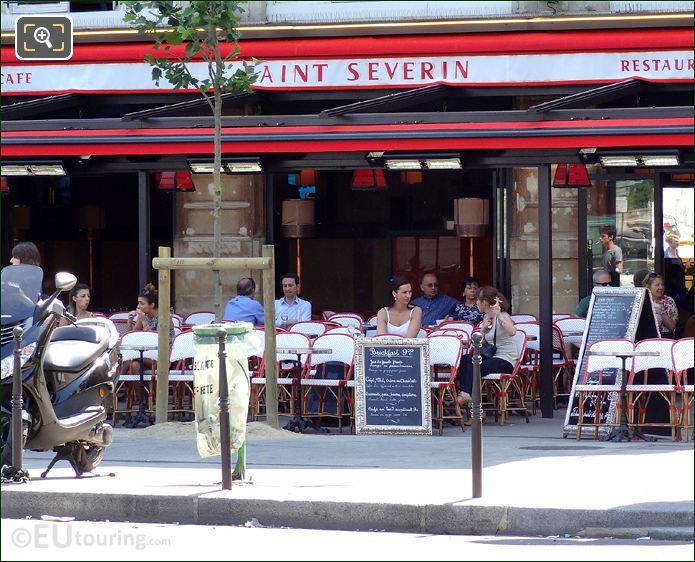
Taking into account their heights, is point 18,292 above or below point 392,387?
above

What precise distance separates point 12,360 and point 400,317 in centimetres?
495

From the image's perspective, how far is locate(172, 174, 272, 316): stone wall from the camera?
744 inches

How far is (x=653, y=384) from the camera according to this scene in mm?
12500

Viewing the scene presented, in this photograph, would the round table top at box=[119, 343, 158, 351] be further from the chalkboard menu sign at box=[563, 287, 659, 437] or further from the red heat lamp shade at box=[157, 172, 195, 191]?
the red heat lamp shade at box=[157, 172, 195, 191]

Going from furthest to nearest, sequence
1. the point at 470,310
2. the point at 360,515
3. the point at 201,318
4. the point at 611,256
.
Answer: the point at 611,256 → the point at 201,318 → the point at 470,310 → the point at 360,515

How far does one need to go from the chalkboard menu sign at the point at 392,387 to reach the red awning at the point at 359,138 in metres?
2.54

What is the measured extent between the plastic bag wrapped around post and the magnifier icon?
28.5ft

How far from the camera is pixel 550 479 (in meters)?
9.68

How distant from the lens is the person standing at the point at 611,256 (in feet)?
58.9

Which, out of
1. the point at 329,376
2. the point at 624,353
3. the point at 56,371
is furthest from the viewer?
the point at 329,376

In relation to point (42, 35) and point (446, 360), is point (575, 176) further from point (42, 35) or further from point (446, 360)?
point (42, 35)

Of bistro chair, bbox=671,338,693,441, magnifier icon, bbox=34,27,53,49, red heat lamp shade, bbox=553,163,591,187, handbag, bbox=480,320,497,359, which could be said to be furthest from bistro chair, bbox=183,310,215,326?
bistro chair, bbox=671,338,693,441

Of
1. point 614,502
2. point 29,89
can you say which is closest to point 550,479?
point 614,502

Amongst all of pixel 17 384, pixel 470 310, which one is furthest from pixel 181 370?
pixel 17 384
